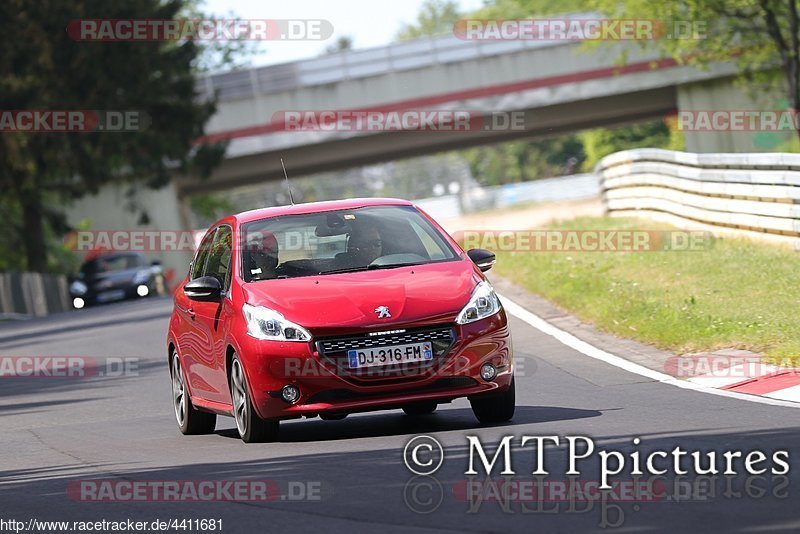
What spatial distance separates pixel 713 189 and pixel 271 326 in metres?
15.8

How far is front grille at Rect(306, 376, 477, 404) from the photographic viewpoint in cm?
1024

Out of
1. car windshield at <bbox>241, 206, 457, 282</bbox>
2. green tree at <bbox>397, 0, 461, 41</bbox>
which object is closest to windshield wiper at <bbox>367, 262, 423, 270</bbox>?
car windshield at <bbox>241, 206, 457, 282</bbox>

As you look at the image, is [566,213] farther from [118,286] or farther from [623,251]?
[623,251]

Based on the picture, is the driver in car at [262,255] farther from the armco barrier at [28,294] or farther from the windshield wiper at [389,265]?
the armco barrier at [28,294]

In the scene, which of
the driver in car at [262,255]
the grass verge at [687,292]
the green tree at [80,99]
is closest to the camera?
the driver in car at [262,255]

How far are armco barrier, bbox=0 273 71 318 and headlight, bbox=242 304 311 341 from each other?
114 feet

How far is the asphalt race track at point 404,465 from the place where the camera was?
23.6 feet

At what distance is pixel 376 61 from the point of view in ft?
191

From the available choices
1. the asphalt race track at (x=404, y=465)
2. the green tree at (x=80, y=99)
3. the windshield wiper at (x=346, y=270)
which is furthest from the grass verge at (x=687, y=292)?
the green tree at (x=80, y=99)

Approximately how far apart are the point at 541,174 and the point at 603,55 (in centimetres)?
7136

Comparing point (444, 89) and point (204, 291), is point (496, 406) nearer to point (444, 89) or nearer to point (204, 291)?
point (204, 291)

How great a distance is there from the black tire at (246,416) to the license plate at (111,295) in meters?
34.0

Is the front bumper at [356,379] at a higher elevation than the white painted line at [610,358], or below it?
higher

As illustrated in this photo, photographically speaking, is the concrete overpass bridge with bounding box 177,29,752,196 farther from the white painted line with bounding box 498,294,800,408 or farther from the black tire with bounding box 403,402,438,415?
the black tire with bounding box 403,402,438,415
